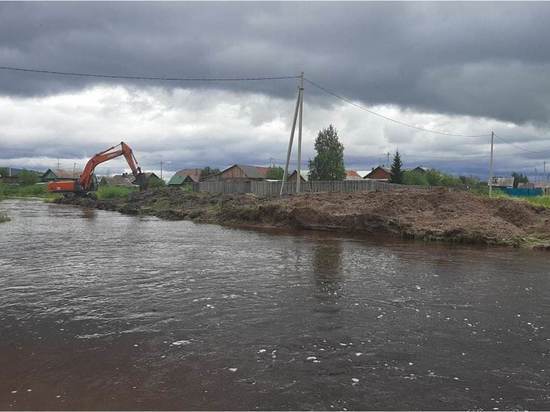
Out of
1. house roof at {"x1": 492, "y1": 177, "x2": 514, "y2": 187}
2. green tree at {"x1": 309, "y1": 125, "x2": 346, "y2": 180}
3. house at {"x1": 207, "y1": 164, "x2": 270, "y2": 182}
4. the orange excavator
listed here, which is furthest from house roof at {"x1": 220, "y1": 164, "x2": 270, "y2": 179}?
house roof at {"x1": 492, "y1": 177, "x2": 514, "y2": 187}

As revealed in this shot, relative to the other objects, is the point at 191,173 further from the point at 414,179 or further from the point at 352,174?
the point at 414,179

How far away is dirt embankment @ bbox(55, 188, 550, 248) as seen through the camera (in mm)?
24062

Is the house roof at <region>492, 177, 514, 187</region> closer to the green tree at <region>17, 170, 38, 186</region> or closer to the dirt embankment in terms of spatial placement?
the dirt embankment

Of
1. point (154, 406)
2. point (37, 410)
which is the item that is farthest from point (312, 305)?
point (37, 410)

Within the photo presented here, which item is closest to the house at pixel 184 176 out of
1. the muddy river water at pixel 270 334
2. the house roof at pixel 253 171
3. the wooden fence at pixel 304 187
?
the house roof at pixel 253 171

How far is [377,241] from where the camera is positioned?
24.2 m

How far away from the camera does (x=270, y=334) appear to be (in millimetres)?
8586

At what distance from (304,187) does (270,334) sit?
38.0 m

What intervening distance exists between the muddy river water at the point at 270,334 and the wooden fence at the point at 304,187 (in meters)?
26.0

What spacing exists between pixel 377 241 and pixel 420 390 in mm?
18069

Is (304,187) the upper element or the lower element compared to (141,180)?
lower

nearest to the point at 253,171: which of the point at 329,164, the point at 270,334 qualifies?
the point at 329,164

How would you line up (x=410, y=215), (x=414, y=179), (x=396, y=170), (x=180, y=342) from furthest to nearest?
1. (x=414, y=179)
2. (x=396, y=170)
3. (x=410, y=215)
4. (x=180, y=342)

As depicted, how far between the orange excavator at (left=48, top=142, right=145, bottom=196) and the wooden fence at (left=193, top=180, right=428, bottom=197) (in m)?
9.32
